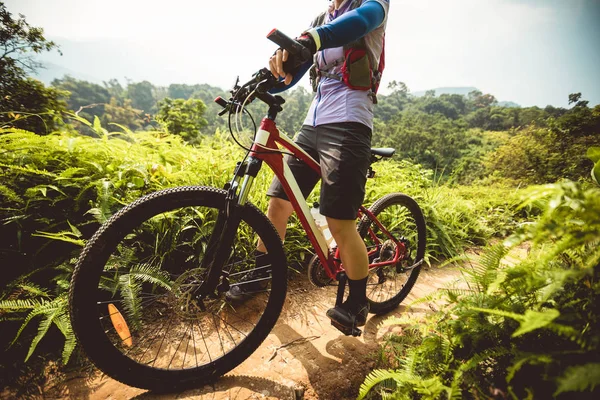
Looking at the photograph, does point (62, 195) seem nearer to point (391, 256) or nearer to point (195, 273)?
point (195, 273)

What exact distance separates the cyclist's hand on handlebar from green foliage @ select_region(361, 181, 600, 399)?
1.12m

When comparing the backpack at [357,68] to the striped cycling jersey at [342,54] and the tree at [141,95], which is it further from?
the tree at [141,95]

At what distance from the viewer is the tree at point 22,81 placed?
4.84 m

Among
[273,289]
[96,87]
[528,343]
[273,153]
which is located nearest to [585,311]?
[528,343]

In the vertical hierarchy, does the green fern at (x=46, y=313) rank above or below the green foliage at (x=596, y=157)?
below

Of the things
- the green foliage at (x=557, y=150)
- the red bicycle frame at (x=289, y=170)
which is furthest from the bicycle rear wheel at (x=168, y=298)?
the green foliage at (x=557, y=150)

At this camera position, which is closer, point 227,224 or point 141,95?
point 227,224

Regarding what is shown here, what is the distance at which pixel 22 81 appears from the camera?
558 cm

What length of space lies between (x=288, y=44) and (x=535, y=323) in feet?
4.69

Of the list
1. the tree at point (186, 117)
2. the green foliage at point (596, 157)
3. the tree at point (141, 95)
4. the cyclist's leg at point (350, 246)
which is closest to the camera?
the green foliage at point (596, 157)

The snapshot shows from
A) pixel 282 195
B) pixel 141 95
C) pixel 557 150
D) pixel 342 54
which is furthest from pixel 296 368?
pixel 141 95

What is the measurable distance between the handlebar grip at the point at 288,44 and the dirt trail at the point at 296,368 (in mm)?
1789

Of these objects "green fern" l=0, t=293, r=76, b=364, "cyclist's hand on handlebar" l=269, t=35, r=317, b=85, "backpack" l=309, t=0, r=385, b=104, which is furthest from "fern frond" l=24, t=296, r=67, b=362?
"backpack" l=309, t=0, r=385, b=104

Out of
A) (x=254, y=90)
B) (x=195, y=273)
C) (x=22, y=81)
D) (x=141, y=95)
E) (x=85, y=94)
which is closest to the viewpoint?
(x=254, y=90)
